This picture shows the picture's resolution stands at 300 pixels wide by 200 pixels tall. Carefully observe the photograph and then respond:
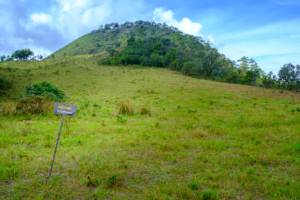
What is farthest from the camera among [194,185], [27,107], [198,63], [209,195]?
[198,63]

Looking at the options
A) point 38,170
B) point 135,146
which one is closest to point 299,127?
point 135,146

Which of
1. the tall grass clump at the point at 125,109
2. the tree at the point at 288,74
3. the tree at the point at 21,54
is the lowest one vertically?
the tall grass clump at the point at 125,109

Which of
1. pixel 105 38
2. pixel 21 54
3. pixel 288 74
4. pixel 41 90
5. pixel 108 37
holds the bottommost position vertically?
pixel 41 90

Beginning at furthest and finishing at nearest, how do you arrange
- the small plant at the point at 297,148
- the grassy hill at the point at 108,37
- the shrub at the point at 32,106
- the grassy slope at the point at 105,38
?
the grassy slope at the point at 105,38 → the grassy hill at the point at 108,37 → the shrub at the point at 32,106 → the small plant at the point at 297,148

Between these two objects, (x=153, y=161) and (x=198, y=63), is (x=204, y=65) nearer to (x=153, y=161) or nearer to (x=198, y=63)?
(x=198, y=63)

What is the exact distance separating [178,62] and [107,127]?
47.3 m

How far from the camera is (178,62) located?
52.6 m

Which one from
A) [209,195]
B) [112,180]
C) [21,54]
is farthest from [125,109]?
[21,54]

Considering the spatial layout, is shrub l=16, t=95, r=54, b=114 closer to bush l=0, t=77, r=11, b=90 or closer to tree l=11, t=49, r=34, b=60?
bush l=0, t=77, r=11, b=90

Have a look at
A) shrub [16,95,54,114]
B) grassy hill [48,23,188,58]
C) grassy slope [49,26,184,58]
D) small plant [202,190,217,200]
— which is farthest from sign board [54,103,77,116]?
grassy slope [49,26,184,58]

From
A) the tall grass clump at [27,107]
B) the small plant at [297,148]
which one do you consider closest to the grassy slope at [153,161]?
the small plant at [297,148]

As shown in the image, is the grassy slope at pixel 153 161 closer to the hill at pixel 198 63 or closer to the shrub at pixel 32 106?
the shrub at pixel 32 106

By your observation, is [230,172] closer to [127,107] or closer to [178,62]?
[127,107]

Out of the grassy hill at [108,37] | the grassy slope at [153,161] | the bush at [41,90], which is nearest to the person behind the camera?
the grassy slope at [153,161]
